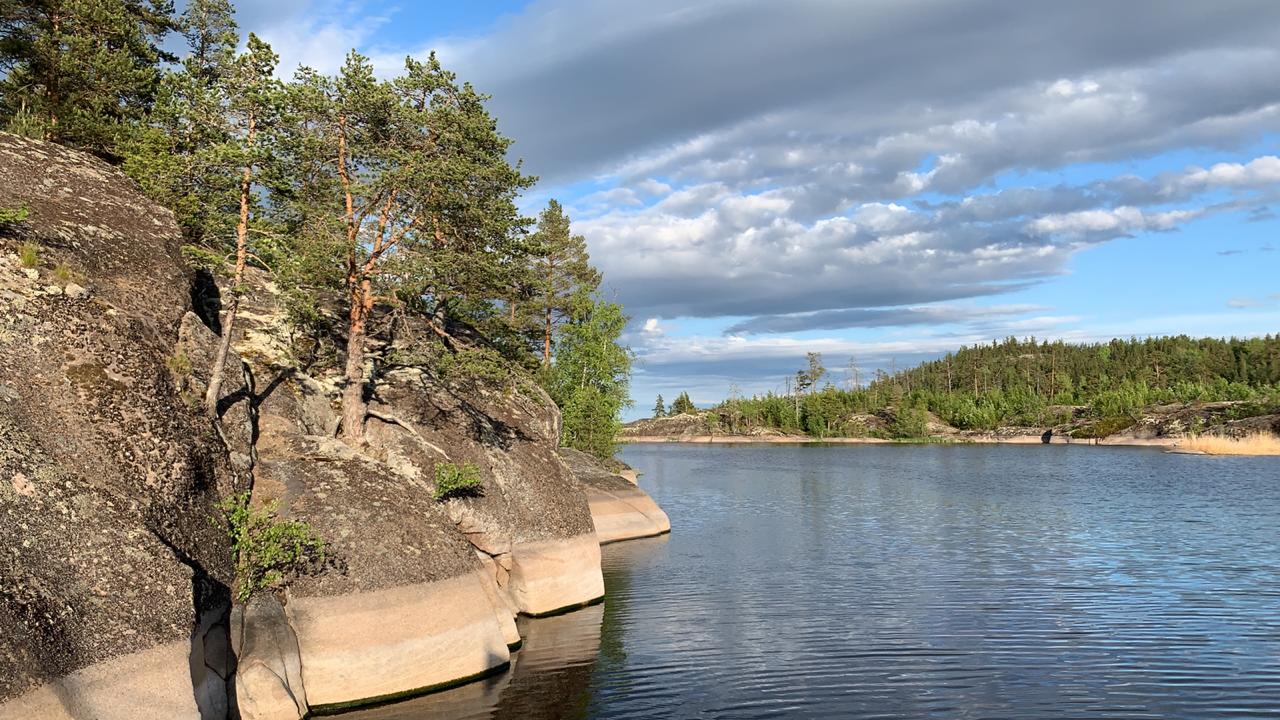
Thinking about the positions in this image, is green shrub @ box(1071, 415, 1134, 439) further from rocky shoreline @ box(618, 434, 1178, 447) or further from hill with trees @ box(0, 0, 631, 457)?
hill with trees @ box(0, 0, 631, 457)

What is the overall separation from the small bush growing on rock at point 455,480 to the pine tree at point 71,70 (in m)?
22.5

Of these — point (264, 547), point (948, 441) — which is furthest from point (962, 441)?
point (264, 547)

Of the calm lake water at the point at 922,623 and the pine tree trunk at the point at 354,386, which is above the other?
the pine tree trunk at the point at 354,386

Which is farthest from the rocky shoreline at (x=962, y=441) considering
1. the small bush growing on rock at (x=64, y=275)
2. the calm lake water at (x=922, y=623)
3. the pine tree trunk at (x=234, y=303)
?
the small bush growing on rock at (x=64, y=275)

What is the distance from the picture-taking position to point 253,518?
64.2ft

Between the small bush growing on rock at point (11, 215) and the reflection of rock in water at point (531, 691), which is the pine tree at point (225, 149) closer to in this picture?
the small bush growing on rock at point (11, 215)

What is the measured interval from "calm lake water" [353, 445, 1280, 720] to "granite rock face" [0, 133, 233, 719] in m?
5.09

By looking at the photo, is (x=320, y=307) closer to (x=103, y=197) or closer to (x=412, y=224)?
(x=412, y=224)

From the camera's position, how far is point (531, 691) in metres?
20.8

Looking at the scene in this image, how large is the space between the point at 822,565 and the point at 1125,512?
27.0 metres

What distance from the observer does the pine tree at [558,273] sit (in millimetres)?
75125

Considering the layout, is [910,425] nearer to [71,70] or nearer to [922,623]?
[922,623]

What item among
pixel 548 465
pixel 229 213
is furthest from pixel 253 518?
pixel 548 465

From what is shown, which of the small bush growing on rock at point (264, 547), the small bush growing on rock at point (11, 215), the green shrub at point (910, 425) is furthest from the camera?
the green shrub at point (910, 425)
